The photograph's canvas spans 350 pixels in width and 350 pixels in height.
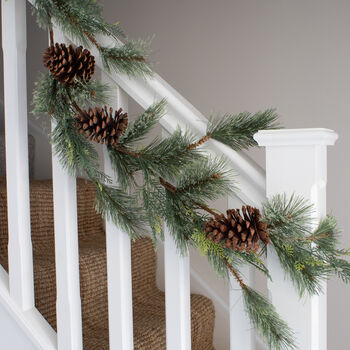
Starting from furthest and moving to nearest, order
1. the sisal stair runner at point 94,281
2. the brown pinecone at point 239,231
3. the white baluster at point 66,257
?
the sisal stair runner at point 94,281 → the white baluster at point 66,257 → the brown pinecone at point 239,231

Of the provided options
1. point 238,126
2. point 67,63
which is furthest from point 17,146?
point 238,126

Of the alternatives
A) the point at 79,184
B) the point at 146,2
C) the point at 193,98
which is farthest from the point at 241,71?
the point at 79,184

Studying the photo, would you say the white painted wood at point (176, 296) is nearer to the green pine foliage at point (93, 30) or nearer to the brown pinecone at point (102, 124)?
→ the brown pinecone at point (102, 124)

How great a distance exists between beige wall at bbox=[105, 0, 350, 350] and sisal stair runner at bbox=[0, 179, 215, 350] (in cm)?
60

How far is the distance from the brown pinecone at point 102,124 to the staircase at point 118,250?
0.30 ft

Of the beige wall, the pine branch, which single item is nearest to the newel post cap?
the pine branch

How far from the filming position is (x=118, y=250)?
839mm

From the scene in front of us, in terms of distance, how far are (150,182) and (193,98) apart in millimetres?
1207

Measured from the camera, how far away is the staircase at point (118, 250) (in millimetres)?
717

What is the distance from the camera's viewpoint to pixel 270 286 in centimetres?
75

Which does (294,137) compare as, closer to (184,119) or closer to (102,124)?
(184,119)

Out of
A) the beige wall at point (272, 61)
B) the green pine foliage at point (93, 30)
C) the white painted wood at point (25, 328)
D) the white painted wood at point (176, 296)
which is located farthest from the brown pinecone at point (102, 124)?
the beige wall at point (272, 61)

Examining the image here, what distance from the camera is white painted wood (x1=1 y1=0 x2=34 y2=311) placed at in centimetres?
89

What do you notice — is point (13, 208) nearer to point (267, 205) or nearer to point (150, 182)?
point (150, 182)
